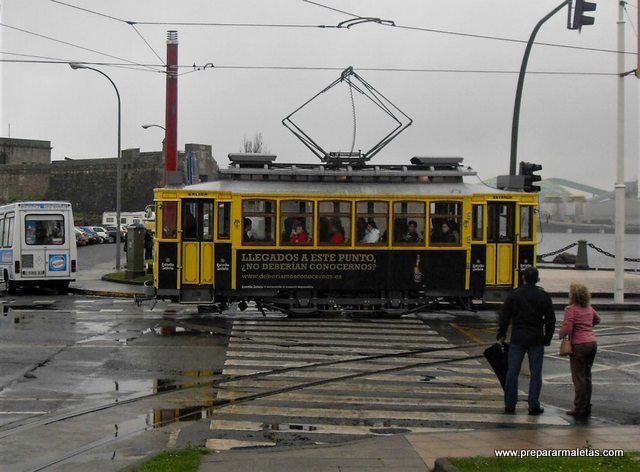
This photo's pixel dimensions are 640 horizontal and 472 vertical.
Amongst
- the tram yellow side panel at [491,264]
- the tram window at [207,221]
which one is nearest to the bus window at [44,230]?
the tram window at [207,221]

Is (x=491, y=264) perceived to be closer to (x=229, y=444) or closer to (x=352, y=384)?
(x=352, y=384)

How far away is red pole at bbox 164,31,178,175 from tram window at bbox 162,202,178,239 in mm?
11297

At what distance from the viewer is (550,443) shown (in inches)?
330

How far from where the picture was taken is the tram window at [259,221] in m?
19.9

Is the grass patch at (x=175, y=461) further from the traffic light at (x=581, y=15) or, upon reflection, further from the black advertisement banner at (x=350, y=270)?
the traffic light at (x=581, y=15)

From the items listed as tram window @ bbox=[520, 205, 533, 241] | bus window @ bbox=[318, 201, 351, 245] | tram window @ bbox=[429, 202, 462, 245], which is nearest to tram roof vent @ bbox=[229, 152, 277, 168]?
bus window @ bbox=[318, 201, 351, 245]

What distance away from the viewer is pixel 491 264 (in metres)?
20.6

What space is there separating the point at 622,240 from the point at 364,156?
28.4ft

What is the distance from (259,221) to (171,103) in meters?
14.4

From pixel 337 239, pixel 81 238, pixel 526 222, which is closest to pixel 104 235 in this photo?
pixel 81 238

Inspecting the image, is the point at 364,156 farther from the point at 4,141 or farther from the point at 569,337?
the point at 4,141

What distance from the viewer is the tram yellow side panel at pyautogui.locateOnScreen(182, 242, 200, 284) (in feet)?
64.7

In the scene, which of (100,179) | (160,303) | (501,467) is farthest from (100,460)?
(100,179)

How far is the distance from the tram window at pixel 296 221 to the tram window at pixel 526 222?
205 inches
